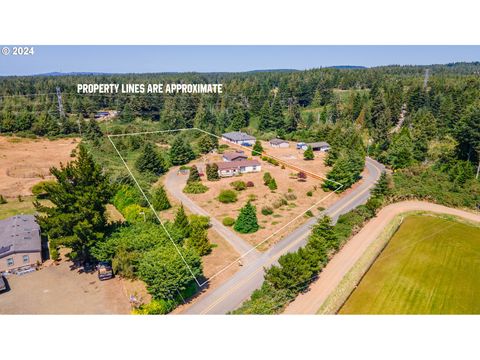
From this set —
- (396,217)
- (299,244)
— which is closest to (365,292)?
(299,244)

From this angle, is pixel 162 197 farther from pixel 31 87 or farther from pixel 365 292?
pixel 31 87

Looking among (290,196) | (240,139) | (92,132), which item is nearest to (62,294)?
(290,196)

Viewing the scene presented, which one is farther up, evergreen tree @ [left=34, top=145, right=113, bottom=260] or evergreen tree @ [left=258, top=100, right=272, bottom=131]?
evergreen tree @ [left=258, top=100, right=272, bottom=131]

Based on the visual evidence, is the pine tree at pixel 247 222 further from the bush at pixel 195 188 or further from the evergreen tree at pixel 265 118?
the evergreen tree at pixel 265 118

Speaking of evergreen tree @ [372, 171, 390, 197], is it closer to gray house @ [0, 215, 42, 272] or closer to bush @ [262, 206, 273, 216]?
bush @ [262, 206, 273, 216]

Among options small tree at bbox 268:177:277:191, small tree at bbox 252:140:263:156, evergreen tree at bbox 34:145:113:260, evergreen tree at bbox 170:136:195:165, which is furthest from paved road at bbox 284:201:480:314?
evergreen tree at bbox 170:136:195:165
